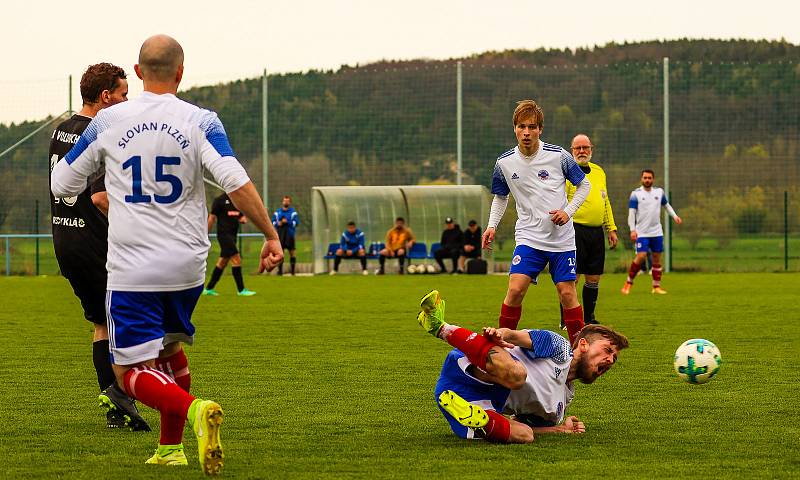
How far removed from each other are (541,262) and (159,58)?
200 inches

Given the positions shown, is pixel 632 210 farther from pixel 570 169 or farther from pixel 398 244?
pixel 570 169

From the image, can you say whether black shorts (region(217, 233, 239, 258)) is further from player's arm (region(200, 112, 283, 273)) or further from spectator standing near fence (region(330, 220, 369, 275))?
player's arm (region(200, 112, 283, 273))

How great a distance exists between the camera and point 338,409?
22.7ft

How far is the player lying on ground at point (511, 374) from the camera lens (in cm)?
567

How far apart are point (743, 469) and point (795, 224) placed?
27695mm

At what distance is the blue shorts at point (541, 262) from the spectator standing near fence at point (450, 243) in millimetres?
17943

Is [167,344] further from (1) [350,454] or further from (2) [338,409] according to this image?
(2) [338,409]

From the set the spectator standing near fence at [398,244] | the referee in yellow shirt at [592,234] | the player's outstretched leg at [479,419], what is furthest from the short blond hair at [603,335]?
the spectator standing near fence at [398,244]

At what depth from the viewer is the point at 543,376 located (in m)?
5.89

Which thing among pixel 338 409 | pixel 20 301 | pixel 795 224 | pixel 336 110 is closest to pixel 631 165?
pixel 795 224

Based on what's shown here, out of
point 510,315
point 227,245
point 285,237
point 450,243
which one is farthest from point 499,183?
point 285,237

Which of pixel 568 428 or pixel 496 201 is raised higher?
pixel 496 201

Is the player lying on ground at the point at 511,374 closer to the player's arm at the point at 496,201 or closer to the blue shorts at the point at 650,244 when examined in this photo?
the player's arm at the point at 496,201

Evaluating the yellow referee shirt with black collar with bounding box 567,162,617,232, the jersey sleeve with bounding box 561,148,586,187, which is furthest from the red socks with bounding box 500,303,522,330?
the yellow referee shirt with black collar with bounding box 567,162,617,232
